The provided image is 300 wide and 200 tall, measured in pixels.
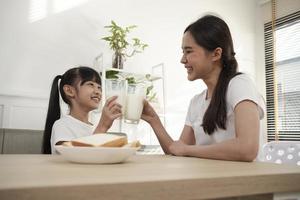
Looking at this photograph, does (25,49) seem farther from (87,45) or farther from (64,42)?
(87,45)

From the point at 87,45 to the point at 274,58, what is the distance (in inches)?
86.0

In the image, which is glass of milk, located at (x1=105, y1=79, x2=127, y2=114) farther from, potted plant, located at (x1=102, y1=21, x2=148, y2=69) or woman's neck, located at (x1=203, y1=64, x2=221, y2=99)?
potted plant, located at (x1=102, y1=21, x2=148, y2=69)

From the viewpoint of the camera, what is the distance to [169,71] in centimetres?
298

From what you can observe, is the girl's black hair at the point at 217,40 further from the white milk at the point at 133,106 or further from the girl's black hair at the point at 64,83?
the girl's black hair at the point at 64,83

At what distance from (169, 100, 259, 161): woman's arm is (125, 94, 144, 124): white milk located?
189 millimetres

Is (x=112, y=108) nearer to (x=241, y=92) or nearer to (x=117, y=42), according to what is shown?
(x=241, y=92)

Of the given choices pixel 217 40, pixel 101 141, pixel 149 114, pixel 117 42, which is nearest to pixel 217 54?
pixel 217 40

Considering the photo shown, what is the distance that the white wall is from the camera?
2227mm

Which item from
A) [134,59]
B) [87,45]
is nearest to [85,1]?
[87,45]

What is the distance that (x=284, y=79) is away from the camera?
3.24 m

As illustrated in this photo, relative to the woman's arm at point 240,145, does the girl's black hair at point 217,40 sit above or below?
above

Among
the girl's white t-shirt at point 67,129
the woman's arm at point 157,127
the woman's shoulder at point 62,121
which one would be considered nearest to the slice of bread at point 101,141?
the woman's arm at point 157,127

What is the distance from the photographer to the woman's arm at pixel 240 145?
88 cm

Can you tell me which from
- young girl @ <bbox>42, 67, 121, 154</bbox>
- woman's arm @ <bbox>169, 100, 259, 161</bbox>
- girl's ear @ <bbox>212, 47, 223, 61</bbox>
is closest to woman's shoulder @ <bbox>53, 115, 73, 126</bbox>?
young girl @ <bbox>42, 67, 121, 154</bbox>
